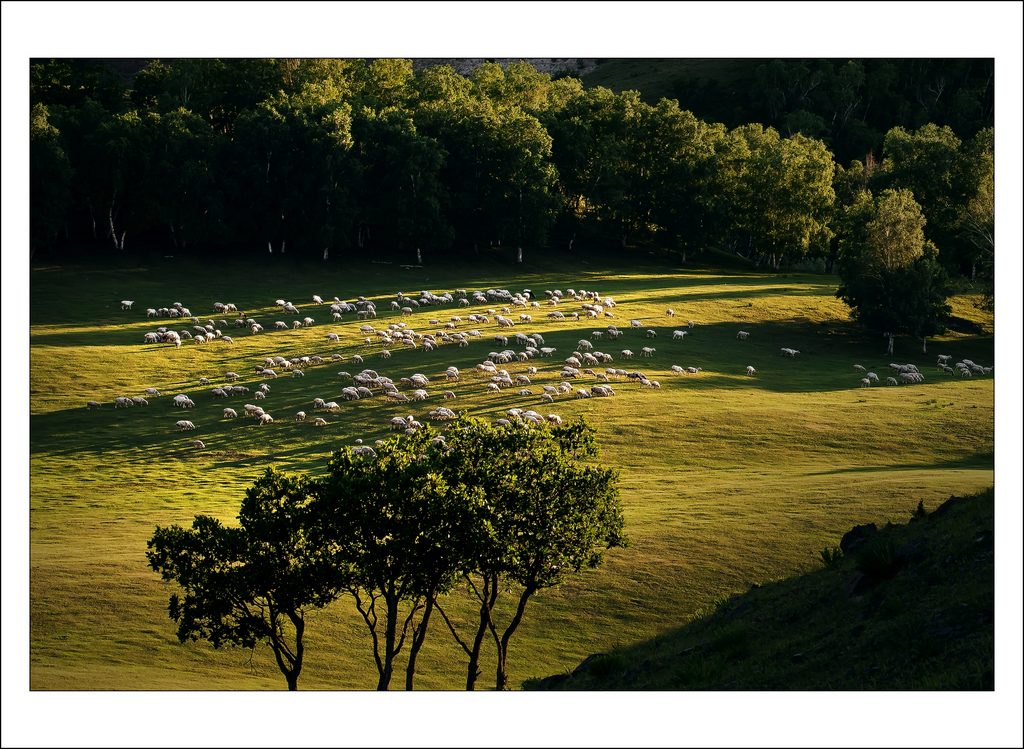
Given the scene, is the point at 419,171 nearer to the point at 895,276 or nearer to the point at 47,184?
the point at 47,184

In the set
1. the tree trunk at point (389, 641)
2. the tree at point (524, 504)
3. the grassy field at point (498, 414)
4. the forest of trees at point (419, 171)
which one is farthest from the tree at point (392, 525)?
the forest of trees at point (419, 171)

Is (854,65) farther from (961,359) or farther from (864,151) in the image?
(961,359)

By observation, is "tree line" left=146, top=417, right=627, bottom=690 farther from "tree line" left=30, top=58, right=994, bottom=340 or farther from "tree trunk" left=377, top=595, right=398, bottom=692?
"tree line" left=30, top=58, right=994, bottom=340

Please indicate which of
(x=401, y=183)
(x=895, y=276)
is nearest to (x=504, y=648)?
(x=895, y=276)

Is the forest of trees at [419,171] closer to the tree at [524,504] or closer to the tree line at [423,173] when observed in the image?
the tree line at [423,173]

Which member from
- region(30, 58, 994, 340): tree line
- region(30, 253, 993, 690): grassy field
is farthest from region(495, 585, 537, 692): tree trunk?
region(30, 58, 994, 340): tree line

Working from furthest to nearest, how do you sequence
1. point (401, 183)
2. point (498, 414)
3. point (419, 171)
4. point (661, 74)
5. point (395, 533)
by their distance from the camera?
point (661, 74)
point (419, 171)
point (401, 183)
point (498, 414)
point (395, 533)
